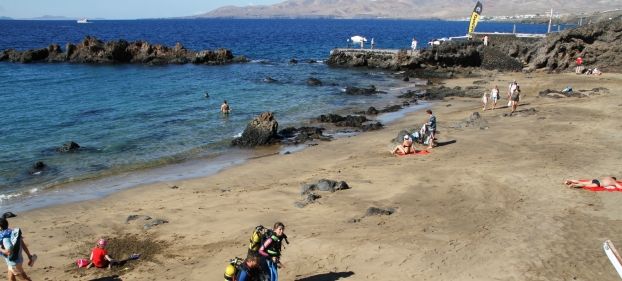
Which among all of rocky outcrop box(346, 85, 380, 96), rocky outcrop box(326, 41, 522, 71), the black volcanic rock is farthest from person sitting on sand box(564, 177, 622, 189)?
rocky outcrop box(326, 41, 522, 71)

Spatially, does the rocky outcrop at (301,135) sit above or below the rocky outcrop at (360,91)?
below

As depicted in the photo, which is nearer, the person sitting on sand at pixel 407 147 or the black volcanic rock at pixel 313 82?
the person sitting on sand at pixel 407 147

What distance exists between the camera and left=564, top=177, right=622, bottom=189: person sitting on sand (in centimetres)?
1509

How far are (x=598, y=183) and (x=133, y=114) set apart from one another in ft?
85.4

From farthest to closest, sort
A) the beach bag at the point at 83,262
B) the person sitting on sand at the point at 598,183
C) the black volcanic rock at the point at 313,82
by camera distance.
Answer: the black volcanic rock at the point at 313,82 < the person sitting on sand at the point at 598,183 < the beach bag at the point at 83,262

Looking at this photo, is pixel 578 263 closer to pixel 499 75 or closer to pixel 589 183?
pixel 589 183

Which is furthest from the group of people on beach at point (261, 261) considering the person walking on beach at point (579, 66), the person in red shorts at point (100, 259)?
the person walking on beach at point (579, 66)

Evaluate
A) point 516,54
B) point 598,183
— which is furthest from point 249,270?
point 516,54

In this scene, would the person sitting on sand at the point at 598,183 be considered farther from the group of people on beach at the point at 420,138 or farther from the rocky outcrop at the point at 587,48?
the rocky outcrop at the point at 587,48

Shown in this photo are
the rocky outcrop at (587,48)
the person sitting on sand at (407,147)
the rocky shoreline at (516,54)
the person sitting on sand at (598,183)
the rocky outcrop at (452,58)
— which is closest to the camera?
the person sitting on sand at (598,183)

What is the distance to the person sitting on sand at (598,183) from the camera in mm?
15086

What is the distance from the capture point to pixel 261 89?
142 ft

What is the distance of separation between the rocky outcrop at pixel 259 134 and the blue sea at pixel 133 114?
869mm

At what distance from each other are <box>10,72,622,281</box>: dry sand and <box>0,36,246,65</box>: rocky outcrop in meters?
43.5
